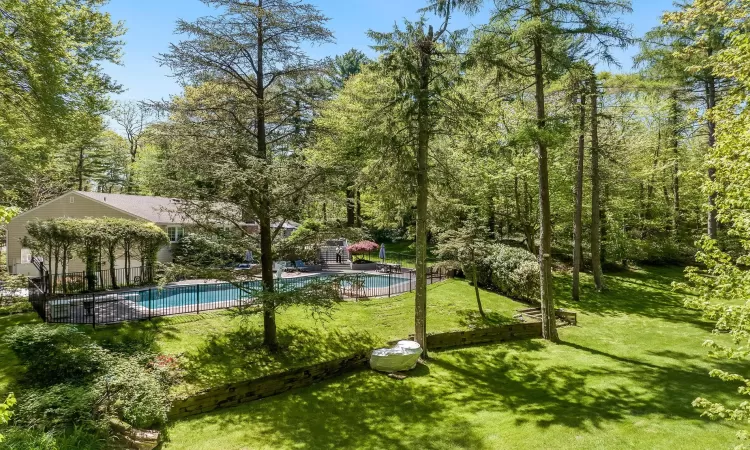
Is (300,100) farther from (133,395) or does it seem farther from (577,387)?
(577,387)

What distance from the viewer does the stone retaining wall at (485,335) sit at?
502 inches

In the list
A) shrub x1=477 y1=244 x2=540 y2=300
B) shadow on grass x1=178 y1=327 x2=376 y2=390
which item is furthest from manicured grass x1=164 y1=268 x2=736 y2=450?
shrub x1=477 y1=244 x2=540 y2=300

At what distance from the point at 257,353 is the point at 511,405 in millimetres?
6663

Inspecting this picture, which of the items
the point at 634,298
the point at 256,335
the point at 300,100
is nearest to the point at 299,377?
the point at 256,335

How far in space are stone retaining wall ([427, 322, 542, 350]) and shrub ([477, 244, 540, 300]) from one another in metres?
3.45

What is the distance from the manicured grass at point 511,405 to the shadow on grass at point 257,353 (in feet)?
2.82

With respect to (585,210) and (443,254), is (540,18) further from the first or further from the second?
(585,210)

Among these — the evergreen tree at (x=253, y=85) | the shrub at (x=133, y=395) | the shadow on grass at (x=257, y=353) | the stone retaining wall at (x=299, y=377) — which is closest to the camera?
the shrub at (x=133, y=395)

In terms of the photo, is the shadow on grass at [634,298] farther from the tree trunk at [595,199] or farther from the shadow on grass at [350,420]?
the shadow on grass at [350,420]

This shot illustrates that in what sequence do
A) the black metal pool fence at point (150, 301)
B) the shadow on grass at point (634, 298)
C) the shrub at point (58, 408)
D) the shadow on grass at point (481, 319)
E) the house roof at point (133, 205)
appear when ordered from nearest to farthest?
1. the shrub at point (58, 408)
2. the black metal pool fence at point (150, 301)
3. the shadow on grass at point (481, 319)
4. the shadow on grass at point (634, 298)
5. the house roof at point (133, 205)

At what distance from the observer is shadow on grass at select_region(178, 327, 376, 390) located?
31.0ft

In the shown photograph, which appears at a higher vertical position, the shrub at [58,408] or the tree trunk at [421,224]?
the tree trunk at [421,224]

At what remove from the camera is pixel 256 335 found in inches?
453

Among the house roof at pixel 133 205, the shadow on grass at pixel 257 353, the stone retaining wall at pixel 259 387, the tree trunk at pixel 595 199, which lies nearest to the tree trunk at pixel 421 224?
the shadow on grass at pixel 257 353
